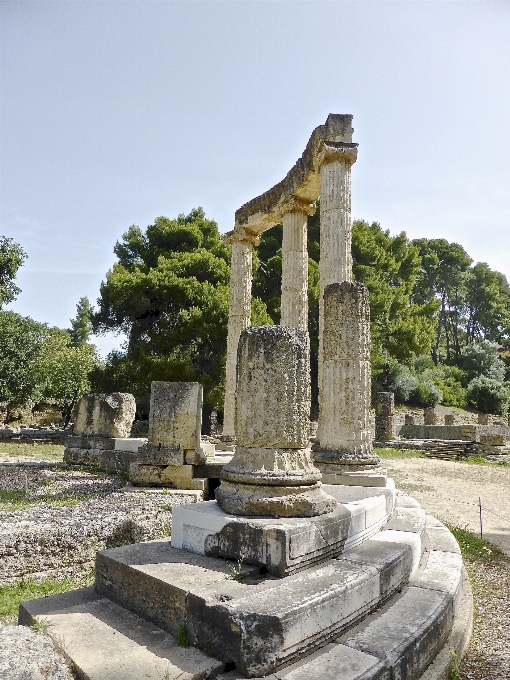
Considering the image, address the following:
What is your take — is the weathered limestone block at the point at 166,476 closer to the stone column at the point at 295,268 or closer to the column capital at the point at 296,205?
the stone column at the point at 295,268

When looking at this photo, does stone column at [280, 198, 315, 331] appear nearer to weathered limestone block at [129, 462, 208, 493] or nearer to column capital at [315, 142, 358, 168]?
column capital at [315, 142, 358, 168]

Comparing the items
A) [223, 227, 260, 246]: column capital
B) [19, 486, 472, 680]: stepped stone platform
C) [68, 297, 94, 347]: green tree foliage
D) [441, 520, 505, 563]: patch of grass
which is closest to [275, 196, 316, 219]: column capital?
[223, 227, 260, 246]: column capital

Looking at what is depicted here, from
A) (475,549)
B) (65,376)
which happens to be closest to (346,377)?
(475,549)

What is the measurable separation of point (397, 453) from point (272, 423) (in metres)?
15.7

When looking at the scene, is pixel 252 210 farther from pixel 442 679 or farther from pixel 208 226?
pixel 208 226

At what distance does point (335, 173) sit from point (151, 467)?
607cm

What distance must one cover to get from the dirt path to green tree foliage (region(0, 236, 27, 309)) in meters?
16.7

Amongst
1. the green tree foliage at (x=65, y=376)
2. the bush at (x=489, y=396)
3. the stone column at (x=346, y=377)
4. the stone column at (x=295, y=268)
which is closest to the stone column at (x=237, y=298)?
the stone column at (x=295, y=268)

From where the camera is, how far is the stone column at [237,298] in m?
12.8

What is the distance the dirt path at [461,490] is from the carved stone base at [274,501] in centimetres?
370

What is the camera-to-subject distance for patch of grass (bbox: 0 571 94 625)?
3299 millimetres

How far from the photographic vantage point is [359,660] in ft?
7.86

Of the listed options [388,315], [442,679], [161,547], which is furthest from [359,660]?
[388,315]

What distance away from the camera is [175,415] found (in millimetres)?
7203
